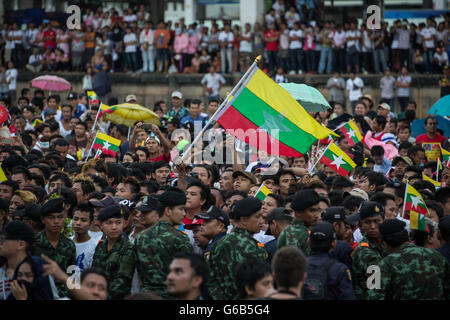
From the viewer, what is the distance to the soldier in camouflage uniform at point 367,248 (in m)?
6.84

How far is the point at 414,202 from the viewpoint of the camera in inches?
319

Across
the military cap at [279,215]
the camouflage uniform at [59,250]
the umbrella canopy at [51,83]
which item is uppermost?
the umbrella canopy at [51,83]

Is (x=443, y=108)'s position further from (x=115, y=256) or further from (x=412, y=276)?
(x=115, y=256)

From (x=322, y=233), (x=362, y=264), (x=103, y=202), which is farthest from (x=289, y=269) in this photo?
(x=103, y=202)

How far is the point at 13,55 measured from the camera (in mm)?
26547

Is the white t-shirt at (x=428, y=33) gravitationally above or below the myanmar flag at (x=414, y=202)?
above

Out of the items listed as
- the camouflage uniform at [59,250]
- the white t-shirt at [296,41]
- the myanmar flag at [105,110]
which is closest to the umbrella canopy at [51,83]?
the myanmar flag at [105,110]

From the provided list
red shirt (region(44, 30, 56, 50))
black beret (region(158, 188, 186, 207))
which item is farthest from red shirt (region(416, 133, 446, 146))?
red shirt (region(44, 30, 56, 50))

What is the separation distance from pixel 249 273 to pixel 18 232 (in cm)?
206

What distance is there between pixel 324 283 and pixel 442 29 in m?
18.1

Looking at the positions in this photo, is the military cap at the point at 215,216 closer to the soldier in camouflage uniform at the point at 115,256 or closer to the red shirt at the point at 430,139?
the soldier in camouflage uniform at the point at 115,256

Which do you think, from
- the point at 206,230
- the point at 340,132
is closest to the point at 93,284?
the point at 206,230

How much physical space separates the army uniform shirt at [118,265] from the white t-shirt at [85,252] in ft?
1.60
